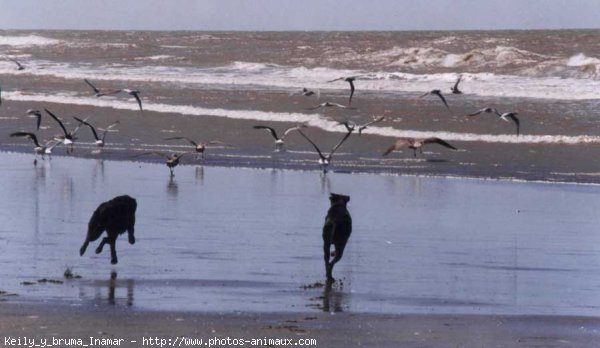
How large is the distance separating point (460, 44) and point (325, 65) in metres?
7.22

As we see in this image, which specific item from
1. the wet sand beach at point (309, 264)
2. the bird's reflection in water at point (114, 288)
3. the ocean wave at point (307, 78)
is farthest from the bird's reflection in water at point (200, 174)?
the ocean wave at point (307, 78)

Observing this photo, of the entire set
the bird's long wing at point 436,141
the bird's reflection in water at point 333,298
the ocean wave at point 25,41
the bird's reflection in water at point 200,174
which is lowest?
the bird's reflection in water at point 333,298

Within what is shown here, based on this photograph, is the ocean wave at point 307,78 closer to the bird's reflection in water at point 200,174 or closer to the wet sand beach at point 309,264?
the bird's reflection in water at point 200,174

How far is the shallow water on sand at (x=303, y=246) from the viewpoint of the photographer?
8328 millimetres

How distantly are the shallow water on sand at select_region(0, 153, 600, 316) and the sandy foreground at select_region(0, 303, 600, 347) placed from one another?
0.31m

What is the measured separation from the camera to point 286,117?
27781 mm

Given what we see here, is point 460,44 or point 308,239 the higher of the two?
point 460,44

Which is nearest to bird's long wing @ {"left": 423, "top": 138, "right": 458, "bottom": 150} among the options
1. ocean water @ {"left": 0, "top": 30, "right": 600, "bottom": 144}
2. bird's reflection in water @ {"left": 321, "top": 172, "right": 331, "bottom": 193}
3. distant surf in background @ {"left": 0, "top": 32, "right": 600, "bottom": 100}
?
ocean water @ {"left": 0, "top": 30, "right": 600, "bottom": 144}

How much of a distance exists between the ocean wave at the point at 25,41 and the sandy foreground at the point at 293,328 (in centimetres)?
7247

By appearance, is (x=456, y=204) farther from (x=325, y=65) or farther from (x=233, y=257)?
(x=325, y=65)

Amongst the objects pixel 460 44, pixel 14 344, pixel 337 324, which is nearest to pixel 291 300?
pixel 337 324

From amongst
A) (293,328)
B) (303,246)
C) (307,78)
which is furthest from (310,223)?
(307,78)

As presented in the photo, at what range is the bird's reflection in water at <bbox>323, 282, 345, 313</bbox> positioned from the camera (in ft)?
26.1

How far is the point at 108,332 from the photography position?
6.91 meters
